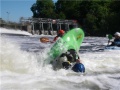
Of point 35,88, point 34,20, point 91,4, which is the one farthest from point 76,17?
point 35,88

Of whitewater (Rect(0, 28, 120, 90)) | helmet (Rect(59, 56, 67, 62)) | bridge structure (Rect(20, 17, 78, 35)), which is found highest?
helmet (Rect(59, 56, 67, 62))

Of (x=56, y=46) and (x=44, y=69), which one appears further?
(x=56, y=46)

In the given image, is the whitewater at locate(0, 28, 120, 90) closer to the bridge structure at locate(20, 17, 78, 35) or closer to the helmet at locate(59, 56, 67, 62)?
the helmet at locate(59, 56, 67, 62)

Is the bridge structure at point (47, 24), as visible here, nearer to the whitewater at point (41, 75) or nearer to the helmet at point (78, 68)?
the whitewater at point (41, 75)

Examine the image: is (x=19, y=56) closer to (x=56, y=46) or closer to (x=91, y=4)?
(x=56, y=46)

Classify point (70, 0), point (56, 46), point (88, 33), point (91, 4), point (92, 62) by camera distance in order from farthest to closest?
point (70, 0)
point (91, 4)
point (88, 33)
point (92, 62)
point (56, 46)

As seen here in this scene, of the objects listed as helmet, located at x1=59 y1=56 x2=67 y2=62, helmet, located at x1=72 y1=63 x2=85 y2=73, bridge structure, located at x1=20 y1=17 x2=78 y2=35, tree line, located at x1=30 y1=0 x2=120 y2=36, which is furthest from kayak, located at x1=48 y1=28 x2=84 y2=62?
bridge structure, located at x1=20 y1=17 x2=78 y2=35

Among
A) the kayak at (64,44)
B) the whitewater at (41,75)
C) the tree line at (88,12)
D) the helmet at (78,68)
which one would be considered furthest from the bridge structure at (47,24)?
the helmet at (78,68)

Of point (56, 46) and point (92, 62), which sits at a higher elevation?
point (56, 46)

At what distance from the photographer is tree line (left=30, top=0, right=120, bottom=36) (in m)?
62.8

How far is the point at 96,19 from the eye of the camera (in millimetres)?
69375

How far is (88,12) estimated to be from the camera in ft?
241

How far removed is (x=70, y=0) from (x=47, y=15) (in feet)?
23.4

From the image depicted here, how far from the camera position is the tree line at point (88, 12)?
6281 cm
